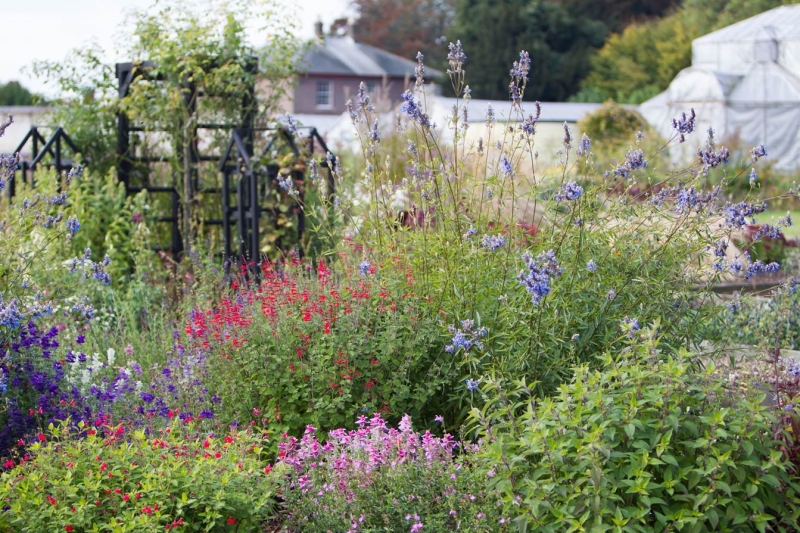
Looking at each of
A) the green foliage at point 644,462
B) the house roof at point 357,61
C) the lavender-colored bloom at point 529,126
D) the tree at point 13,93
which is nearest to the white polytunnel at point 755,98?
the house roof at point 357,61

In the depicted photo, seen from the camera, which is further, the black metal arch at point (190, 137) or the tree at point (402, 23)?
the tree at point (402, 23)

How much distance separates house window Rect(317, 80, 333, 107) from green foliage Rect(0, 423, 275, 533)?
141 ft

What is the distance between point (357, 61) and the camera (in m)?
44.7

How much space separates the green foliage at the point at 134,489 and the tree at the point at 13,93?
4207 centimetres

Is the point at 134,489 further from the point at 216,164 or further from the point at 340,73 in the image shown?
the point at 340,73

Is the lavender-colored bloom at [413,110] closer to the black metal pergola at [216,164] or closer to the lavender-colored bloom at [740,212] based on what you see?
the lavender-colored bloom at [740,212]

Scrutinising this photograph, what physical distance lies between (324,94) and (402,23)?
6.90 m

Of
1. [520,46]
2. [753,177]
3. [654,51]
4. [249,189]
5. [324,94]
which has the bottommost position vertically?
[249,189]

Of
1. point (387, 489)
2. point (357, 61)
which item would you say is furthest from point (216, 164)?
point (357, 61)

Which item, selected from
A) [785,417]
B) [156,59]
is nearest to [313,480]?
[785,417]

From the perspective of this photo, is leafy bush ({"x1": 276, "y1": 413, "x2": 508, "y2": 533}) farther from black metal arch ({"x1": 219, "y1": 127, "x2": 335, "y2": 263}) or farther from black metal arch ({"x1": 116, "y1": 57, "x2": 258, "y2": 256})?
black metal arch ({"x1": 116, "y1": 57, "x2": 258, "y2": 256})

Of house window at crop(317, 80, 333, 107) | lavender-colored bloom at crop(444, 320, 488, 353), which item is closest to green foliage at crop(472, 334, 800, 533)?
lavender-colored bloom at crop(444, 320, 488, 353)

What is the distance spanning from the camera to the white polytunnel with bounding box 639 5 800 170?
937 inches

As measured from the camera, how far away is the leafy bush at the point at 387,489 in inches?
122
